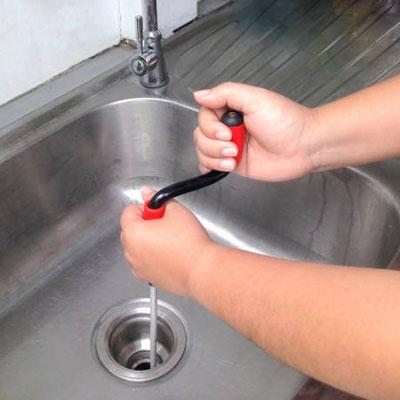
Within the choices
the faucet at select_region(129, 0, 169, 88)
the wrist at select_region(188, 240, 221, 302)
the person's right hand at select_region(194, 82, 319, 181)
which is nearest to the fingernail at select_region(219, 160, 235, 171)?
the person's right hand at select_region(194, 82, 319, 181)

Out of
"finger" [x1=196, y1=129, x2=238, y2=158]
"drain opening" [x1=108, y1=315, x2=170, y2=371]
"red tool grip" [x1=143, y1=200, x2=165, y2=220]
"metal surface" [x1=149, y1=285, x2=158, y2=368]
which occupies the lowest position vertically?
"drain opening" [x1=108, y1=315, x2=170, y2=371]

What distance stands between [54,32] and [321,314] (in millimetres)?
536

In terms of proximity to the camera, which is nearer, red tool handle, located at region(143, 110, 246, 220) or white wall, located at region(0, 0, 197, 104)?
red tool handle, located at region(143, 110, 246, 220)

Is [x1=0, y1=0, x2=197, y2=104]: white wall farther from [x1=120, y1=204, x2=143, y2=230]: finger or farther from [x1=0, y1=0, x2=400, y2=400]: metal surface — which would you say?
[x1=120, y1=204, x2=143, y2=230]: finger

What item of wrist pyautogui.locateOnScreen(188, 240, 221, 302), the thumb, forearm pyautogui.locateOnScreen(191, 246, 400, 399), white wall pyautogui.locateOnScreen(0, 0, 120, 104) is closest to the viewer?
forearm pyautogui.locateOnScreen(191, 246, 400, 399)

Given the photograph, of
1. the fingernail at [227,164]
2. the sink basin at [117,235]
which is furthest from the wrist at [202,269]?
the sink basin at [117,235]

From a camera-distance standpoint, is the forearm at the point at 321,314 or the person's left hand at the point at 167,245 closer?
the forearm at the point at 321,314

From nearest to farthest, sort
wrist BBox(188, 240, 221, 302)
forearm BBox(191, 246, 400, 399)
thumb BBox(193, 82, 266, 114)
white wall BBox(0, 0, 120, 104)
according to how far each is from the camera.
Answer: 1. forearm BBox(191, 246, 400, 399)
2. wrist BBox(188, 240, 221, 302)
3. thumb BBox(193, 82, 266, 114)
4. white wall BBox(0, 0, 120, 104)

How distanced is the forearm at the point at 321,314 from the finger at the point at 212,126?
15cm

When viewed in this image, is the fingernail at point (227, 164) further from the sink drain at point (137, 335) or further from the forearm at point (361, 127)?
the sink drain at point (137, 335)

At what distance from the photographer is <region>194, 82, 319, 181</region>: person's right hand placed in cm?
53

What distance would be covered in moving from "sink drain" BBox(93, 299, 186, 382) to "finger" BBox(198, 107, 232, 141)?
0.27 m

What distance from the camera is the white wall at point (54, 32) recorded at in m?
0.64

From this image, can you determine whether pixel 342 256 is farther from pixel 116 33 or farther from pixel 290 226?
pixel 116 33
